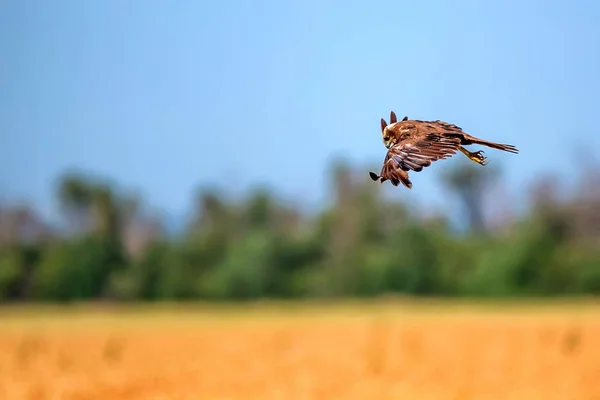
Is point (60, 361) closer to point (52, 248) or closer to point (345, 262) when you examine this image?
point (52, 248)

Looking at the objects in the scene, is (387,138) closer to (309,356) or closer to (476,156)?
(476,156)

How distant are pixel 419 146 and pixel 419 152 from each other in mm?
58

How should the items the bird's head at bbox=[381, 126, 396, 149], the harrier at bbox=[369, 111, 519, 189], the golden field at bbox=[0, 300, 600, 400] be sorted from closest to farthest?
the harrier at bbox=[369, 111, 519, 189], the bird's head at bbox=[381, 126, 396, 149], the golden field at bbox=[0, 300, 600, 400]

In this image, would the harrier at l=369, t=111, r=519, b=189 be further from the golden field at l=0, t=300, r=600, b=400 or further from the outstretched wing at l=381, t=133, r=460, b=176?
the golden field at l=0, t=300, r=600, b=400

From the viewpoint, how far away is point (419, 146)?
338 centimetres

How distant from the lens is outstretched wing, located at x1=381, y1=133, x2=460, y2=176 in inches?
127

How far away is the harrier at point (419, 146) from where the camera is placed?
318 cm

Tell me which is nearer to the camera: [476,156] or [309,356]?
[476,156]

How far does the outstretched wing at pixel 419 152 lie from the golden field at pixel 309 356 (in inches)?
410

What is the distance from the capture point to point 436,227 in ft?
109

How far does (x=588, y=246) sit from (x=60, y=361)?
65.3 ft

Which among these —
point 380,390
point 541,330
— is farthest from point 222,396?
point 541,330

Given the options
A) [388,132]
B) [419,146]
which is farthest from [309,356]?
[419,146]

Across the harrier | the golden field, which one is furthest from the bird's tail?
the golden field
